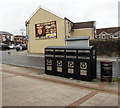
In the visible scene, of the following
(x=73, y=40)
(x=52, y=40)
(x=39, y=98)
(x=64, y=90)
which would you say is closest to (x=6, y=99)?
(x=39, y=98)

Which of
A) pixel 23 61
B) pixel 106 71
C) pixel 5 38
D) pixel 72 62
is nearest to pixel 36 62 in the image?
pixel 23 61

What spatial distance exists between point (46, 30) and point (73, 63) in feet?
57.8

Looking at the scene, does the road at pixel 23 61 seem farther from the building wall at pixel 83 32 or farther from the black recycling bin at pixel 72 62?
the building wall at pixel 83 32

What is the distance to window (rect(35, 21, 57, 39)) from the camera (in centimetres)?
2388

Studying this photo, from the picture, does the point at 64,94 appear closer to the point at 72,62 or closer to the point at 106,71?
the point at 72,62

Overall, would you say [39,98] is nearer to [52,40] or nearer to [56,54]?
[56,54]

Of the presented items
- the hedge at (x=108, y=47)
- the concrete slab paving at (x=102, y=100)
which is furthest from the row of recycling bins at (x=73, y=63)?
the hedge at (x=108, y=47)

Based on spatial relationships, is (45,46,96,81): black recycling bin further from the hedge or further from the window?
the window

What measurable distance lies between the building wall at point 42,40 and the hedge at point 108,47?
19.6 feet

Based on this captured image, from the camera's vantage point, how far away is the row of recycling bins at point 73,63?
7504 millimetres

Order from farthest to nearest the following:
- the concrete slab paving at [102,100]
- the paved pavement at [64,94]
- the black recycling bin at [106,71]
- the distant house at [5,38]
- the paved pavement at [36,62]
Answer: the distant house at [5,38], the paved pavement at [36,62], the black recycling bin at [106,71], the paved pavement at [64,94], the concrete slab paving at [102,100]

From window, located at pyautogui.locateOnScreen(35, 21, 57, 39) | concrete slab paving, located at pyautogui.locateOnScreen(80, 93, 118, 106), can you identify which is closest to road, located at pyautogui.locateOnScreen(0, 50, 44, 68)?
window, located at pyautogui.locateOnScreen(35, 21, 57, 39)

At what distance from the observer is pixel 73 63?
805 cm

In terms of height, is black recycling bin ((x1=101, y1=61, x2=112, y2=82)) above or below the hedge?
below
